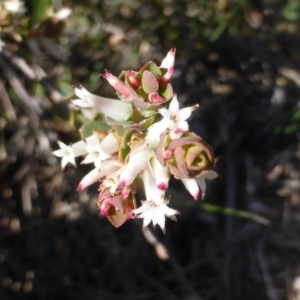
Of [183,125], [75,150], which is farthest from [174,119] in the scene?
[75,150]

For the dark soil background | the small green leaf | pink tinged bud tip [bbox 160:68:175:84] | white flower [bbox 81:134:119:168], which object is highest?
the small green leaf

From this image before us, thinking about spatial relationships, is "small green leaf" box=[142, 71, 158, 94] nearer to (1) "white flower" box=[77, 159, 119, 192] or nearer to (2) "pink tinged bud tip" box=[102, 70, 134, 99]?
(2) "pink tinged bud tip" box=[102, 70, 134, 99]

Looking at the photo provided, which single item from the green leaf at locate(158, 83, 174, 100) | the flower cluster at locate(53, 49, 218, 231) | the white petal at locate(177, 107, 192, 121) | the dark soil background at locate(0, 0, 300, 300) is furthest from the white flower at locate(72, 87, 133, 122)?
the dark soil background at locate(0, 0, 300, 300)

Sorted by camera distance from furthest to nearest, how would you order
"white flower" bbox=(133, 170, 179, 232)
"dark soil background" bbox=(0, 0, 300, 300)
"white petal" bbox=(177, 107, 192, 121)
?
"dark soil background" bbox=(0, 0, 300, 300), "white flower" bbox=(133, 170, 179, 232), "white petal" bbox=(177, 107, 192, 121)

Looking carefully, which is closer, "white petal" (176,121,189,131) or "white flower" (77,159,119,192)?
"white petal" (176,121,189,131)

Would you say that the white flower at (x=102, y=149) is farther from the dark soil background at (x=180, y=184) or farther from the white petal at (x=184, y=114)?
the dark soil background at (x=180, y=184)

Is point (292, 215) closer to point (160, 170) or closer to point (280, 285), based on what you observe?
point (280, 285)

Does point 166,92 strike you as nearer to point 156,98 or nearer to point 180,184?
point 156,98

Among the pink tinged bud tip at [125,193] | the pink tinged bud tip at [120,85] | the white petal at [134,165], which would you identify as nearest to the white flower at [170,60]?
the pink tinged bud tip at [120,85]
